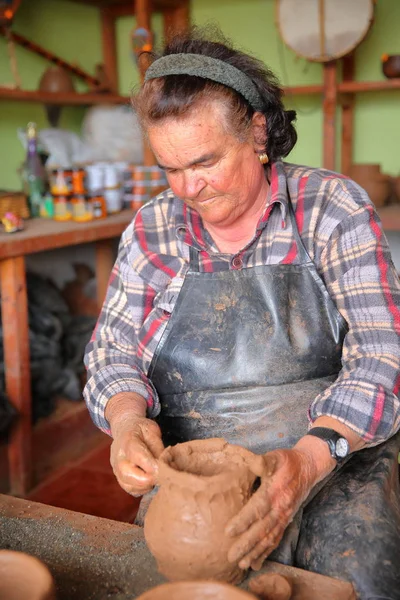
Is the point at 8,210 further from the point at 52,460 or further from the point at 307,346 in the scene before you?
the point at 307,346

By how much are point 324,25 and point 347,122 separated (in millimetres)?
702

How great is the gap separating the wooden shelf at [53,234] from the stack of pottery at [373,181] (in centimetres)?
124

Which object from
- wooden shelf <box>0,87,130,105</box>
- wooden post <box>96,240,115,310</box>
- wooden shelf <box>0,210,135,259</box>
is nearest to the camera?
wooden shelf <box>0,210,135,259</box>

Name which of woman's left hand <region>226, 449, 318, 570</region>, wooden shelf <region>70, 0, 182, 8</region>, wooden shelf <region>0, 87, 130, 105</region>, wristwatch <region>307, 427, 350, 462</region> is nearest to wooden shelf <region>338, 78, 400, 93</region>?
wooden shelf <region>0, 87, 130, 105</region>

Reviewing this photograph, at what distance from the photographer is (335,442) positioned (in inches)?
55.9

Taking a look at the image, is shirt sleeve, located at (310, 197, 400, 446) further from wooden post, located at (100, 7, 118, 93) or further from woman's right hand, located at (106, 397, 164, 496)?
wooden post, located at (100, 7, 118, 93)

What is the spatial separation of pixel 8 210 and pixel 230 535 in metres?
2.35

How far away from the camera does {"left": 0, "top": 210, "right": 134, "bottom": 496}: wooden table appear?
2.76 m

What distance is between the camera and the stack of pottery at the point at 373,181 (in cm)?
359

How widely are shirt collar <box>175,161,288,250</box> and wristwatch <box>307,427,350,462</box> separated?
545mm

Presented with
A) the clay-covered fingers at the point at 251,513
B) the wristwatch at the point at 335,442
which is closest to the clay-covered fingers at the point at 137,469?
the clay-covered fingers at the point at 251,513

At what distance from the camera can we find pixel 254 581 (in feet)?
3.83

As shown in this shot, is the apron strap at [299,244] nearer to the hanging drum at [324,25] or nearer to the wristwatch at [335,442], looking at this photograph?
the wristwatch at [335,442]

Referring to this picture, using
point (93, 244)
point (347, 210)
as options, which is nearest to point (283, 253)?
point (347, 210)
